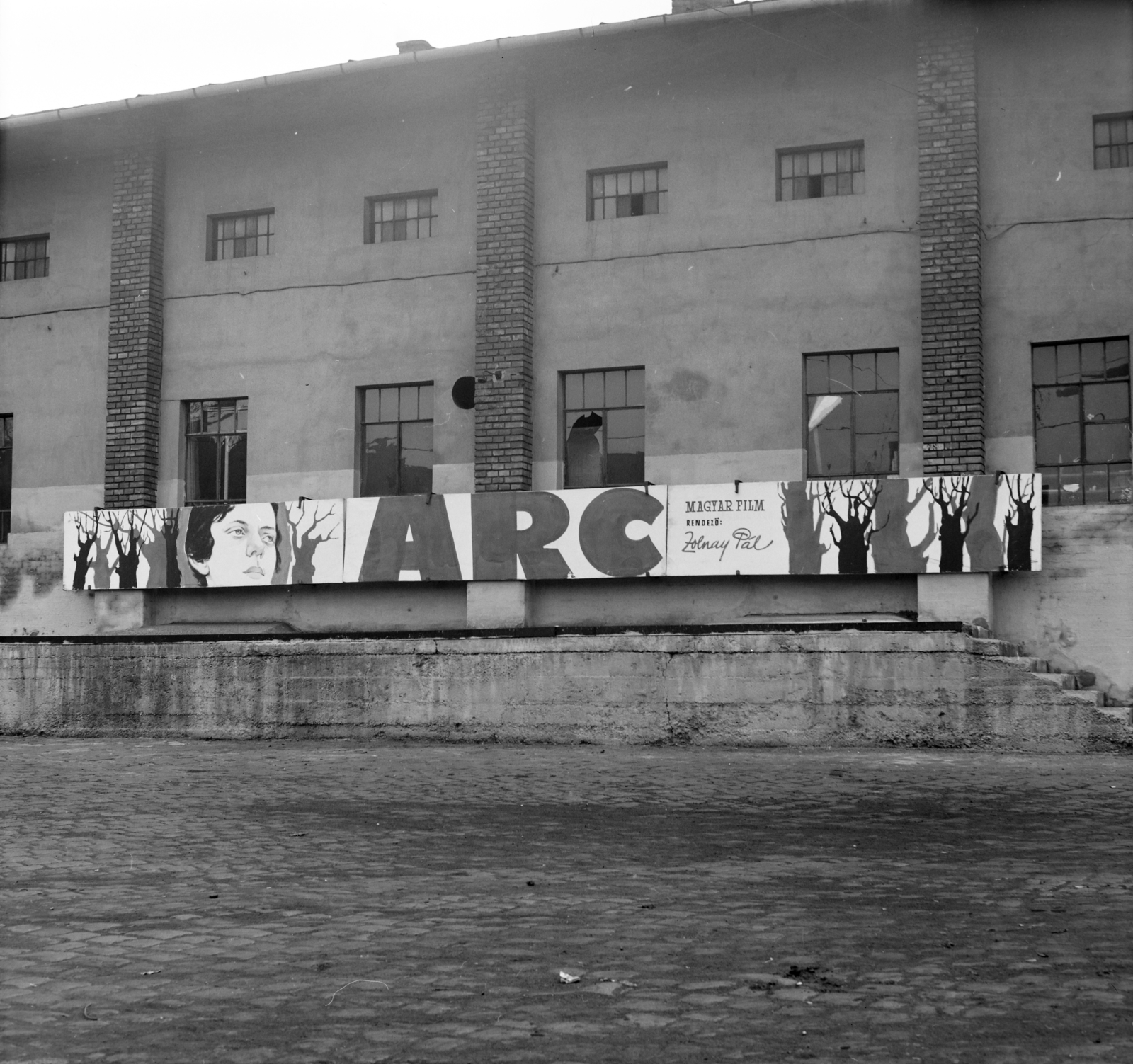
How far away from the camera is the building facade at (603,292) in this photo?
59.8 ft

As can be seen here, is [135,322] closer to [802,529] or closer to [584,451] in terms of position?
[584,451]

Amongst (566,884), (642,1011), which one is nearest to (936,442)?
(566,884)

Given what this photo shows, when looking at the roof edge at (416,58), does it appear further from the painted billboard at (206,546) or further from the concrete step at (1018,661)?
the concrete step at (1018,661)

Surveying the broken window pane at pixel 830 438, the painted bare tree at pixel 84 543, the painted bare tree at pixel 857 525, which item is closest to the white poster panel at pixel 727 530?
the painted bare tree at pixel 857 525

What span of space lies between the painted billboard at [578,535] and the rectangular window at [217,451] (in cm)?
71

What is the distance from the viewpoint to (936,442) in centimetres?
1812

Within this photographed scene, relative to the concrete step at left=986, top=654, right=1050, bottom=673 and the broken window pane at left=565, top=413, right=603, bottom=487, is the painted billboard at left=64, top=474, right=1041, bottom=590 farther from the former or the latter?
the concrete step at left=986, top=654, right=1050, bottom=673

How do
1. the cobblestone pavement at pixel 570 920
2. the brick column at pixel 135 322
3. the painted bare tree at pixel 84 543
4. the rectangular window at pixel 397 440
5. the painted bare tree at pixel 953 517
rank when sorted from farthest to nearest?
1. the brick column at pixel 135 322
2. the painted bare tree at pixel 84 543
3. the rectangular window at pixel 397 440
4. the painted bare tree at pixel 953 517
5. the cobblestone pavement at pixel 570 920

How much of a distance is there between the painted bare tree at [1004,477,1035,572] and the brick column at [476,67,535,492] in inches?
261

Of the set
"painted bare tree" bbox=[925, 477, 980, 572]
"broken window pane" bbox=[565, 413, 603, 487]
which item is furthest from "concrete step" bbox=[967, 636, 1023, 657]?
"broken window pane" bbox=[565, 413, 603, 487]

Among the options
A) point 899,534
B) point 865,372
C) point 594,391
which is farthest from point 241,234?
point 899,534

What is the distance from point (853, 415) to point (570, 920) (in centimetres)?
1332

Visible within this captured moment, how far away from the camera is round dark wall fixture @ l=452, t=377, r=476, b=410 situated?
20297 mm

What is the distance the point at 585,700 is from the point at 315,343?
7848mm
